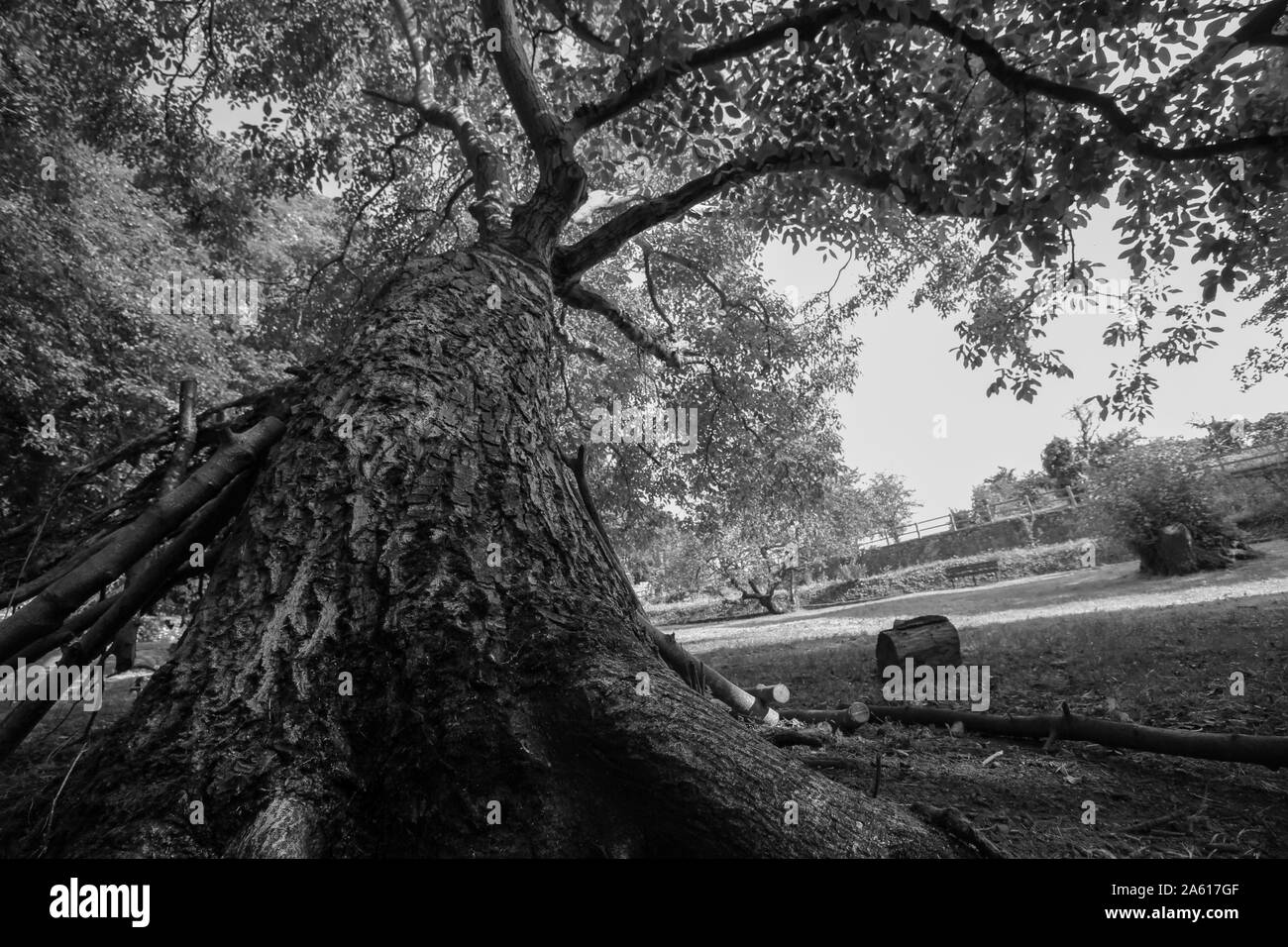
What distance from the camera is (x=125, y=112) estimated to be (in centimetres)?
791

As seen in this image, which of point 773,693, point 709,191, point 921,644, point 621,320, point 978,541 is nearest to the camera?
point 773,693

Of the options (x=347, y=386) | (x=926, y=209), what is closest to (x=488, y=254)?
(x=347, y=386)

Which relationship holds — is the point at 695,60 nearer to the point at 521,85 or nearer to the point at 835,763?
the point at 521,85

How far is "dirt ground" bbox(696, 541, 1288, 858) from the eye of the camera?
2281 mm

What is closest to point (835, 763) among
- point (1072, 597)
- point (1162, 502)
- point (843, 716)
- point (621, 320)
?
point (843, 716)

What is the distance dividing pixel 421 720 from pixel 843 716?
3512 mm

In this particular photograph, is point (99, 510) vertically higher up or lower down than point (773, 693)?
higher up

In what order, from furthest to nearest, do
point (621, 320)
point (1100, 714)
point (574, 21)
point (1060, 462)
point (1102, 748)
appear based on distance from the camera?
point (1060, 462)
point (621, 320)
point (574, 21)
point (1100, 714)
point (1102, 748)

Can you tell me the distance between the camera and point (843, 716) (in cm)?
425

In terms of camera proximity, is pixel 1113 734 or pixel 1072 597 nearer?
pixel 1113 734

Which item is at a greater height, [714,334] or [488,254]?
[714,334]

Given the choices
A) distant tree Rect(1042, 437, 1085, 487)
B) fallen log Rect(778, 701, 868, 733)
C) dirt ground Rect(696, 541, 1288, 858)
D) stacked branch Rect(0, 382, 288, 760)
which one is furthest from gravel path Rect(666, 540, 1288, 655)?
distant tree Rect(1042, 437, 1085, 487)
